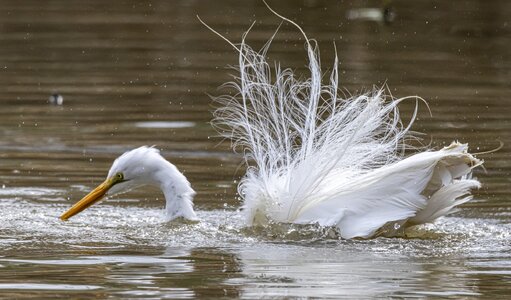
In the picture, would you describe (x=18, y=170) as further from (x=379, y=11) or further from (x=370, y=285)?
(x=379, y=11)

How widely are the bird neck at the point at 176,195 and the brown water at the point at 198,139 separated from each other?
0.37 feet

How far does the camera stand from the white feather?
9.65 meters

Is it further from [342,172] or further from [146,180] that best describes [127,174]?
[342,172]

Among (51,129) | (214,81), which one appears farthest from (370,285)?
(214,81)

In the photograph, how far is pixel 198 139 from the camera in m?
13.8

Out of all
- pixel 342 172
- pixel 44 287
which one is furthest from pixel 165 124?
pixel 44 287

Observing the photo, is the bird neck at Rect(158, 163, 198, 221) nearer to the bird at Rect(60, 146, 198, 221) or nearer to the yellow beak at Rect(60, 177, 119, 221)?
the bird at Rect(60, 146, 198, 221)

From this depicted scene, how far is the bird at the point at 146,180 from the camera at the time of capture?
10312 mm

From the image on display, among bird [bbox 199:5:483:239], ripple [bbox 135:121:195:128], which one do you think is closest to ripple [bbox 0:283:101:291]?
bird [bbox 199:5:483:239]

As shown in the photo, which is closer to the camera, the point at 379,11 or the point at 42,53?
the point at 42,53

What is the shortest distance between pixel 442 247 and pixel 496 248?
0.37 m

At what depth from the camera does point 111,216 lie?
10641mm

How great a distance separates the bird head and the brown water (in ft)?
0.57

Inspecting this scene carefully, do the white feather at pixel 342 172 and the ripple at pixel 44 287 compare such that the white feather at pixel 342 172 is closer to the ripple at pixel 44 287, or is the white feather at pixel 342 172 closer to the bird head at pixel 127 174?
the bird head at pixel 127 174
